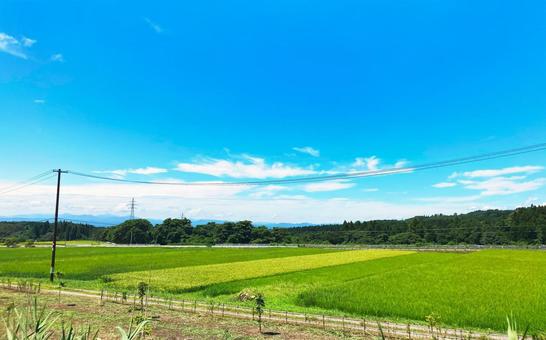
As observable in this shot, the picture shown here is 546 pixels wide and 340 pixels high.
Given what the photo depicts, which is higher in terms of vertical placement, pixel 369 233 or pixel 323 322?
pixel 369 233

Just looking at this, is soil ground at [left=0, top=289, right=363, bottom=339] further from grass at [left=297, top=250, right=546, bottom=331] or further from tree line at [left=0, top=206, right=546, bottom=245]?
tree line at [left=0, top=206, right=546, bottom=245]

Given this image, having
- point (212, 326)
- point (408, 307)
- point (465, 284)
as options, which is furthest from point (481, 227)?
point (212, 326)

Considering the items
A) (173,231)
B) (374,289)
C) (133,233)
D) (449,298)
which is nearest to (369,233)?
(173,231)

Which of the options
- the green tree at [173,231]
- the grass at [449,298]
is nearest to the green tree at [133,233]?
the green tree at [173,231]

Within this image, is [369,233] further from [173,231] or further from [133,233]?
[133,233]

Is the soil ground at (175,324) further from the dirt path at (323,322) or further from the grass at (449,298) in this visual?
the grass at (449,298)

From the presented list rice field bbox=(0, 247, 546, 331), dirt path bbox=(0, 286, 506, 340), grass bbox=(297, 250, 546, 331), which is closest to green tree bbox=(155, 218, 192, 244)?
rice field bbox=(0, 247, 546, 331)

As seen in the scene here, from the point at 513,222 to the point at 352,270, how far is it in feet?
317

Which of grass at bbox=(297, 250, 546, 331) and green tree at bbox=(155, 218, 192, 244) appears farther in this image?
green tree at bbox=(155, 218, 192, 244)

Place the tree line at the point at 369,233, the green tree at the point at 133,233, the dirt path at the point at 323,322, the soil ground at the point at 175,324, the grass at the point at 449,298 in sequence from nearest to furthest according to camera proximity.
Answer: the soil ground at the point at 175,324
the dirt path at the point at 323,322
the grass at the point at 449,298
the tree line at the point at 369,233
the green tree at the point at 133,233

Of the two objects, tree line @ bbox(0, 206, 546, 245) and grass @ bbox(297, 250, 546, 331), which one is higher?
tree line @ bbox(0, 206, 546, 245)

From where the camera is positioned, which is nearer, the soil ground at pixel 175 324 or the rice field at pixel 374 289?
the soil ground at pixel 175 324

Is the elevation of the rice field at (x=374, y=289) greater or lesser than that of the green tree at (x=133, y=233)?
lesser

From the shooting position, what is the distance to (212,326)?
18.3 metres
